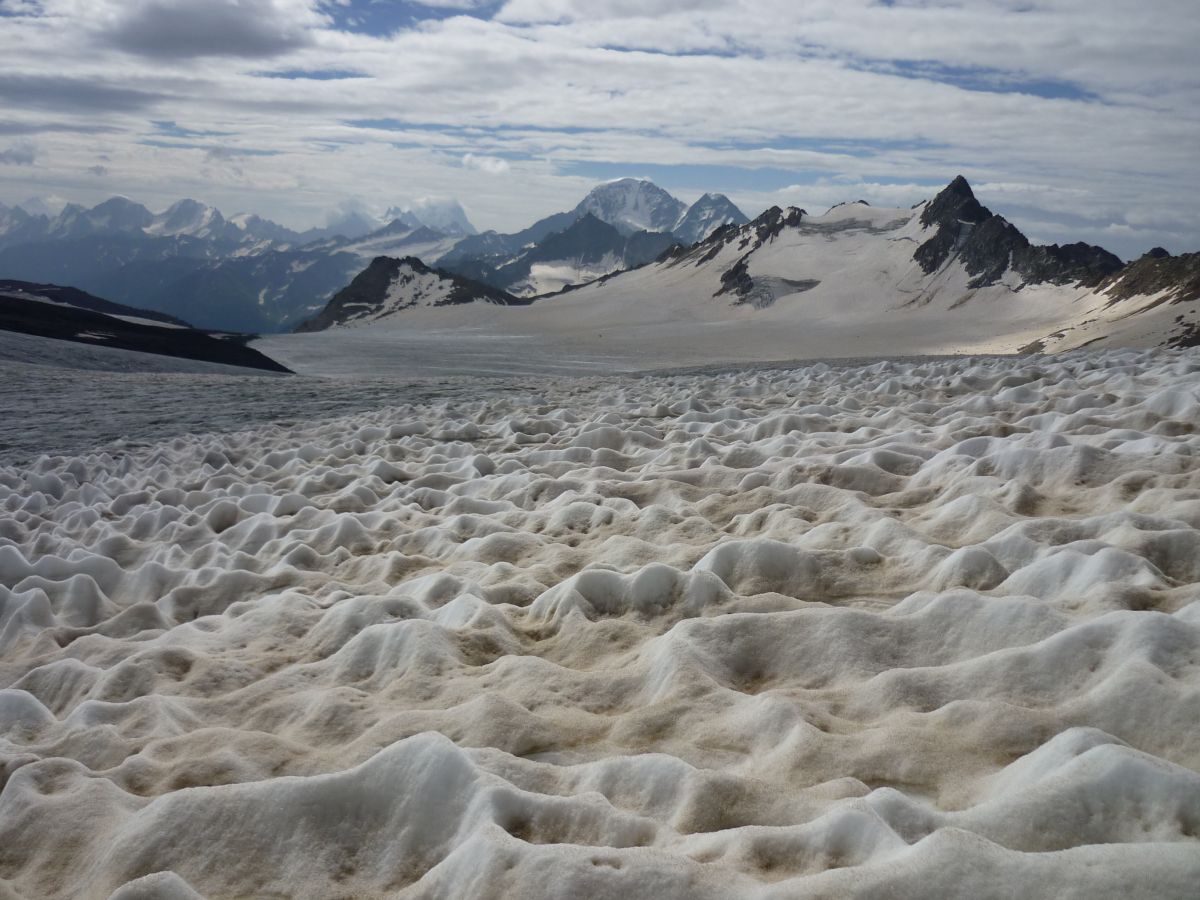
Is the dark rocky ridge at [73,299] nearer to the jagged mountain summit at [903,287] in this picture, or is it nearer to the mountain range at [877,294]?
the mountain range at [877,294]

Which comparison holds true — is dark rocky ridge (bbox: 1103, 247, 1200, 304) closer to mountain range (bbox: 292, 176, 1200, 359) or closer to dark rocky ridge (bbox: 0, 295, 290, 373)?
mountain range (bbox: 292, 176, 1200, 359)

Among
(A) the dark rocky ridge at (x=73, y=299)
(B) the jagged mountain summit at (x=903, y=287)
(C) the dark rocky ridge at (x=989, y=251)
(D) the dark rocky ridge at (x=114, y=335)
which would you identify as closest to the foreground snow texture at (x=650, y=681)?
(D) the dark rocky ridge at (x=114, y=335)

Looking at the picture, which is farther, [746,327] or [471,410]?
[746,327]

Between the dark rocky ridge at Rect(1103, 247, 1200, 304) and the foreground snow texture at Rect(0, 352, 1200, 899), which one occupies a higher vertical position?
the dark rocky ridge at Rect(1103, 247, 1200, 304)

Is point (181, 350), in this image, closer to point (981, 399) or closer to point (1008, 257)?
point (981, 399)

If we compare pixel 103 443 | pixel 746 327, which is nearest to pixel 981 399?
pixel 103 443

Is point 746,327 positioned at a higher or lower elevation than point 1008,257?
lower

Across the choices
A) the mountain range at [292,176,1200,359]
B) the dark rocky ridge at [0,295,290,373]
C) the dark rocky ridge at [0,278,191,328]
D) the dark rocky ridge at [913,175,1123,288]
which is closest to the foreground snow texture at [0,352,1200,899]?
the dark rocky ridge at [0,295,290,373]
